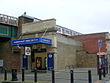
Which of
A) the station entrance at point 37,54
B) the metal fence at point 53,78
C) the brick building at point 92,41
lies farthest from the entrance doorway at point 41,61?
the brick building at point 92,41

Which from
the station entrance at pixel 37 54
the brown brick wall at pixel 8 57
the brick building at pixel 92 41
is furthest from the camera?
the brick building at pixel 92 41

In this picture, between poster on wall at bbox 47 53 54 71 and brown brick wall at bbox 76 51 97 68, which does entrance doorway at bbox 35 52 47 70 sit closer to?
poster on wall at bbox 47 53 54 71

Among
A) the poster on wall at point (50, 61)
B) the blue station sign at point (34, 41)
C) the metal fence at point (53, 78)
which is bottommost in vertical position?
the metal fence at point (53, 78)

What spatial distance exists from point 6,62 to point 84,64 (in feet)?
43.7

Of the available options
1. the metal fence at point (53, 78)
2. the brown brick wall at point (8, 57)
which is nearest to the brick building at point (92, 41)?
the brown brick wall at point (8, 57)

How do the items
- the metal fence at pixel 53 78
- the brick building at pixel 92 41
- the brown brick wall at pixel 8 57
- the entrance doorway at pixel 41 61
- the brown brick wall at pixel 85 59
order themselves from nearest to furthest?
the metal fence at pixel 53 78
the entrance doorway at pixel 41 61
the brown brick wall at pixel 8 57
the brown brick wall at pixel 85 59
the brick building at pixel 92 41

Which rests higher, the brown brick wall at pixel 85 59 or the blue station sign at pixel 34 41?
the blue station sign at pixel 34 41

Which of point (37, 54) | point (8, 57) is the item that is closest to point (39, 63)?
point (37, 54)

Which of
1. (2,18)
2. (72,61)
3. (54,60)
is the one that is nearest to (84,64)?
(72,61)

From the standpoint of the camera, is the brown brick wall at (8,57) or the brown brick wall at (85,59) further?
the brown brick wall at (85,59)

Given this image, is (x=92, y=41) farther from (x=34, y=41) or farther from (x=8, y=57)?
(x=34, y=41)

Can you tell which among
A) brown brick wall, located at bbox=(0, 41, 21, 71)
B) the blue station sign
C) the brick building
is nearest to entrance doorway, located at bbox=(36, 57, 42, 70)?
brown brick wall, located at bbox=(0, 41, 21, 71)

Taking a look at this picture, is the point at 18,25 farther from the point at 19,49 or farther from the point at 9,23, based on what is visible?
the point at 19,49

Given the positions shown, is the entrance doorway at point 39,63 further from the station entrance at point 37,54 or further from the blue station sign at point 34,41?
the blue station sign at point 34,41
